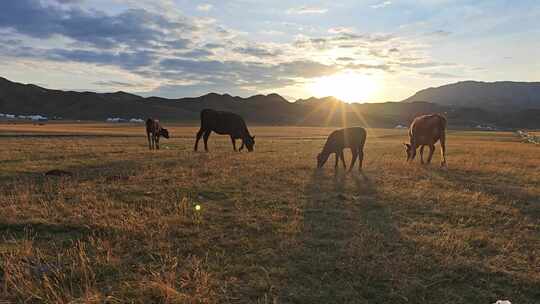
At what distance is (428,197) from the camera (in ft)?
38.0

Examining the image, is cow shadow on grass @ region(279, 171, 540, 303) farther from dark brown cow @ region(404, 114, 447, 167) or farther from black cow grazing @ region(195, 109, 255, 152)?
black cow grazing @ region(195, 109, 255, 152)

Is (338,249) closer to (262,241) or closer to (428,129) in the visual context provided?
(262,241)

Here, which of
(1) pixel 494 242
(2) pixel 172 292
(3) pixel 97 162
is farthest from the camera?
(3) pixel 97 162

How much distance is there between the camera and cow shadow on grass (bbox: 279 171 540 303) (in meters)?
5.34

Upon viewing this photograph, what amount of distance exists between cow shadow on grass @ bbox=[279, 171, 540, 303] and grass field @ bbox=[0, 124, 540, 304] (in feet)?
0.08

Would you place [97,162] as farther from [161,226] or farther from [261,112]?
[261,112]

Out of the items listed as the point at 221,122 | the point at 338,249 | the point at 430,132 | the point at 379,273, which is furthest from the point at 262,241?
the point at 221,122

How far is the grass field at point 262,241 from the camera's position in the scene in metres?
5.35

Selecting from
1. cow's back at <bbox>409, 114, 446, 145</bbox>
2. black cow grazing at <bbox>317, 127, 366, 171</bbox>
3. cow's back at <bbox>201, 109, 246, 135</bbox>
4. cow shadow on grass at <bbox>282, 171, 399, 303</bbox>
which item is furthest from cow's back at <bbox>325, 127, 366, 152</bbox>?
cow's back at <bbox>201, 109, 246, 135</bbox>

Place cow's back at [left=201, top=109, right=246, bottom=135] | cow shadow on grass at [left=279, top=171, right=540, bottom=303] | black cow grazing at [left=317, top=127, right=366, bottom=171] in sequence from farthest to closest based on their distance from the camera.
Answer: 1. cow's back at [left=201, top=109, right=246, bottom=135]
2. black cow grazing at [left=317, top=127, right=366, bottom=171]
3. cow shadow on grass at [left=279, top=171, right=540, bottom=303]

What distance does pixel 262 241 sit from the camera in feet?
24.0

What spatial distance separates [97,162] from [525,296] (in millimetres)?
17626

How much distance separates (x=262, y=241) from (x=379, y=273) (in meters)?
2.32

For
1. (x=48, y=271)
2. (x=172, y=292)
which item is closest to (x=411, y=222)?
(x=172, y=292)
